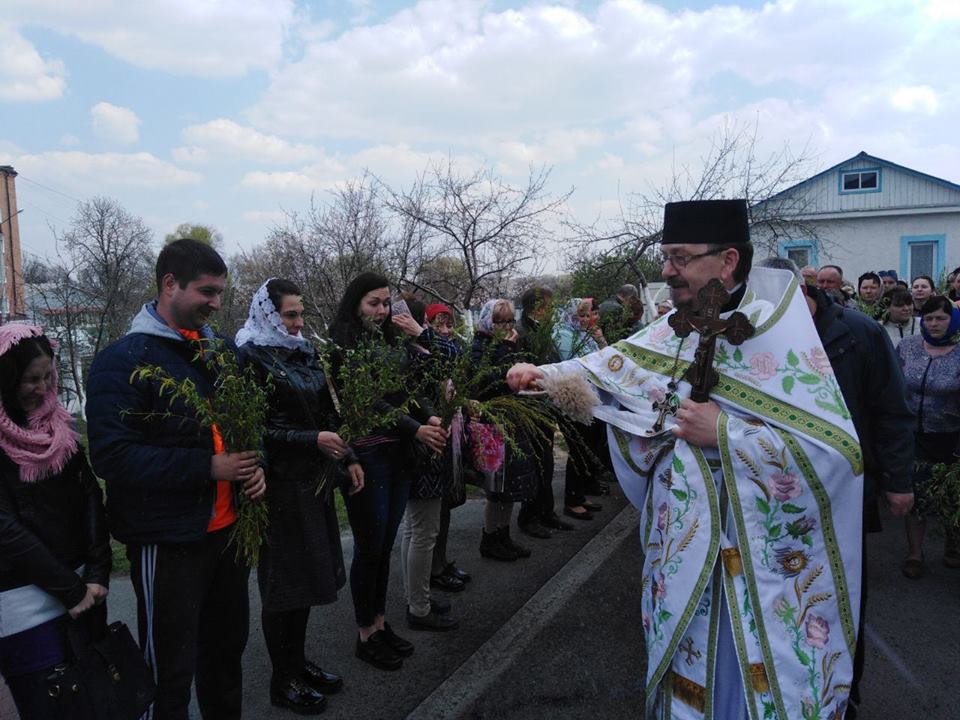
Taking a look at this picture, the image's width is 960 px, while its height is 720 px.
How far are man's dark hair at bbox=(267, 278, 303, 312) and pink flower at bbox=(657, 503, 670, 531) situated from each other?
1945 millimetres

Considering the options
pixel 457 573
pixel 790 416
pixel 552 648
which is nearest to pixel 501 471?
pixel 457 573

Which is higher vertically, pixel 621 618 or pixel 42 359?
pixel 42 359

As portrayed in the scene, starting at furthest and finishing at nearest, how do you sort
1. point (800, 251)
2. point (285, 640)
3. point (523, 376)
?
point (800, 251), point (285, 640), point (523, 376)

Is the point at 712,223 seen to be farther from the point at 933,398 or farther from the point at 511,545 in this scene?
the point at 933,398

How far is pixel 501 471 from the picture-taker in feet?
16.3

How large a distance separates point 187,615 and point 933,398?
5.32 meters

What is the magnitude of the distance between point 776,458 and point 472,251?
1128 cm

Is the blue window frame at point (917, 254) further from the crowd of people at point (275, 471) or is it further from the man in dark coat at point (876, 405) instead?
the man in dark coat at point (876, 405)

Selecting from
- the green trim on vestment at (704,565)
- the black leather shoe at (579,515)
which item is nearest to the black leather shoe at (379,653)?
the green trim on vestment at (704,565)

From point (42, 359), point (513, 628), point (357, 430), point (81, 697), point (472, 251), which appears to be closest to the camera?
point (81, 697)

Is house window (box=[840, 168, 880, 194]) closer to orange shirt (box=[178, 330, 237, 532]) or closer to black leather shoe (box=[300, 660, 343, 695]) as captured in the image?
black leather shoe (box=[300, 660, 343, 695])

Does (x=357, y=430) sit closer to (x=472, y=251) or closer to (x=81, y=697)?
(x=81, y=697)

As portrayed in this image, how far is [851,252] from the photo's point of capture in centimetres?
2233

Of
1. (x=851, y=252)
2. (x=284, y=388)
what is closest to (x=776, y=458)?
(x=284, y=388)
